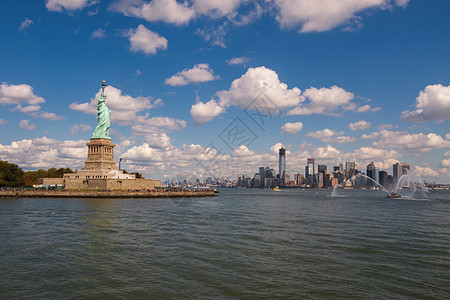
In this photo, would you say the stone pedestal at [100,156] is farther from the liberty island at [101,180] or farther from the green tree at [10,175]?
the green tree at [10,175]

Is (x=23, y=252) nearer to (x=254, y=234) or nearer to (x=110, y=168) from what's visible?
(x=254, y=234)

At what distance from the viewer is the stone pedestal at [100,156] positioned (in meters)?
112

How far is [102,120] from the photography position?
4756 inches

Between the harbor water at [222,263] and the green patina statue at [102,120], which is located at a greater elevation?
the green patina statue at [102,120]

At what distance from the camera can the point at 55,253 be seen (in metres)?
24.9

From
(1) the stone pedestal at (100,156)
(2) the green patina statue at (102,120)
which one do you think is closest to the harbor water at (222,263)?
(1) the stone pedestal at (100,156)

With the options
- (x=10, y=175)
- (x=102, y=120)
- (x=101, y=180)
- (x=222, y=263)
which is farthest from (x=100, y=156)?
(x=222, y=263)

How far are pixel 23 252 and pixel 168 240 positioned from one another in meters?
11.4

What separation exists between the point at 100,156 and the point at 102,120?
48.6ft

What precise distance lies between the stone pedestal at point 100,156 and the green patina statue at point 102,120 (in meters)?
2.52

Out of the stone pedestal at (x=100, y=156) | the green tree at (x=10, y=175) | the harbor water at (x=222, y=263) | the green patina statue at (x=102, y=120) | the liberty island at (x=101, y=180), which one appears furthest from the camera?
the green patina statue at (x=102, y=120)

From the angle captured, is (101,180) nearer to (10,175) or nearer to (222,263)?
(10,175)

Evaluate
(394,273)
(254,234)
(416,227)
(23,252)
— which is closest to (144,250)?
(23,252)

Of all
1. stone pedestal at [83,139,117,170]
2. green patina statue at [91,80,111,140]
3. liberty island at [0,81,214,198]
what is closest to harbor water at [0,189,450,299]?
liberty island at [0,81,214,198]
